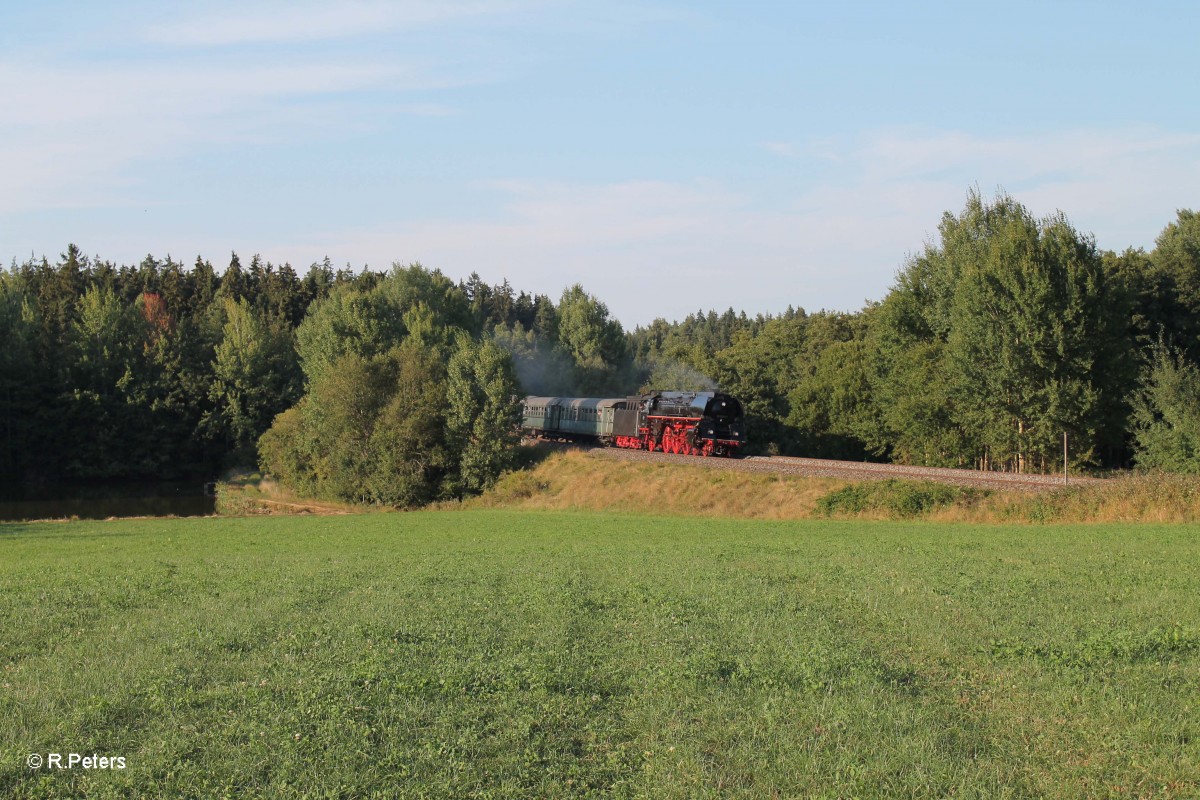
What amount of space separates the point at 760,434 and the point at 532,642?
60.6 meters

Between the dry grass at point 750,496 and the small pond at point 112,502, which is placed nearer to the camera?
the dry grass at point 750,496

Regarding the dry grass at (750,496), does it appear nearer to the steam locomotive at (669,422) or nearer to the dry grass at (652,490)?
the dry grass at (652,490)

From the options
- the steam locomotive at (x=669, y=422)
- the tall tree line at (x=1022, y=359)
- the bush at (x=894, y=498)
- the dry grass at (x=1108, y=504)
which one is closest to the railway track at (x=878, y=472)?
the bush at (x=894, y=498)

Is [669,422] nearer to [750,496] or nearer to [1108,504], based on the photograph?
[750,496]

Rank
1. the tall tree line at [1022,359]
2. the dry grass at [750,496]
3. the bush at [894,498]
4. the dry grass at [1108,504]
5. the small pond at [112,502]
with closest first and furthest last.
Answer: the dry grass at [1108,504] → the dry grass at [750,496] → the bush at [894,498] → the tall tree line at [1022,359] → the small pond at [112,502]

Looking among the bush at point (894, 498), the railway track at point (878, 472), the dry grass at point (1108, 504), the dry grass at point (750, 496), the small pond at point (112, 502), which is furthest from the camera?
the small pond at point (112, 502)

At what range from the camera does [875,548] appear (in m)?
21.2

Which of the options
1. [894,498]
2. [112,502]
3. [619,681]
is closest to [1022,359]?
[894,498]

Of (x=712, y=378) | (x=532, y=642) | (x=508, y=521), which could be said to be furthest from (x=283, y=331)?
(x=532, y=642)

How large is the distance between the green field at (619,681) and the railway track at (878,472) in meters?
15.1

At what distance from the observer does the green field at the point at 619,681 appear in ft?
22.5

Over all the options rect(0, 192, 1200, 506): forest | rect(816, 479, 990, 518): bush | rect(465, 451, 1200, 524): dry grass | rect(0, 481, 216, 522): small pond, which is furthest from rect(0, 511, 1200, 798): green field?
rect(0, 481, 216, 522): small pond

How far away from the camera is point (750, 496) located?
37375mm

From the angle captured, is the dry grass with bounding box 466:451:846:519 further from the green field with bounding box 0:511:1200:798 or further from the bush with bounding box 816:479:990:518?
the green field with bounding box 0:511:1200:798
